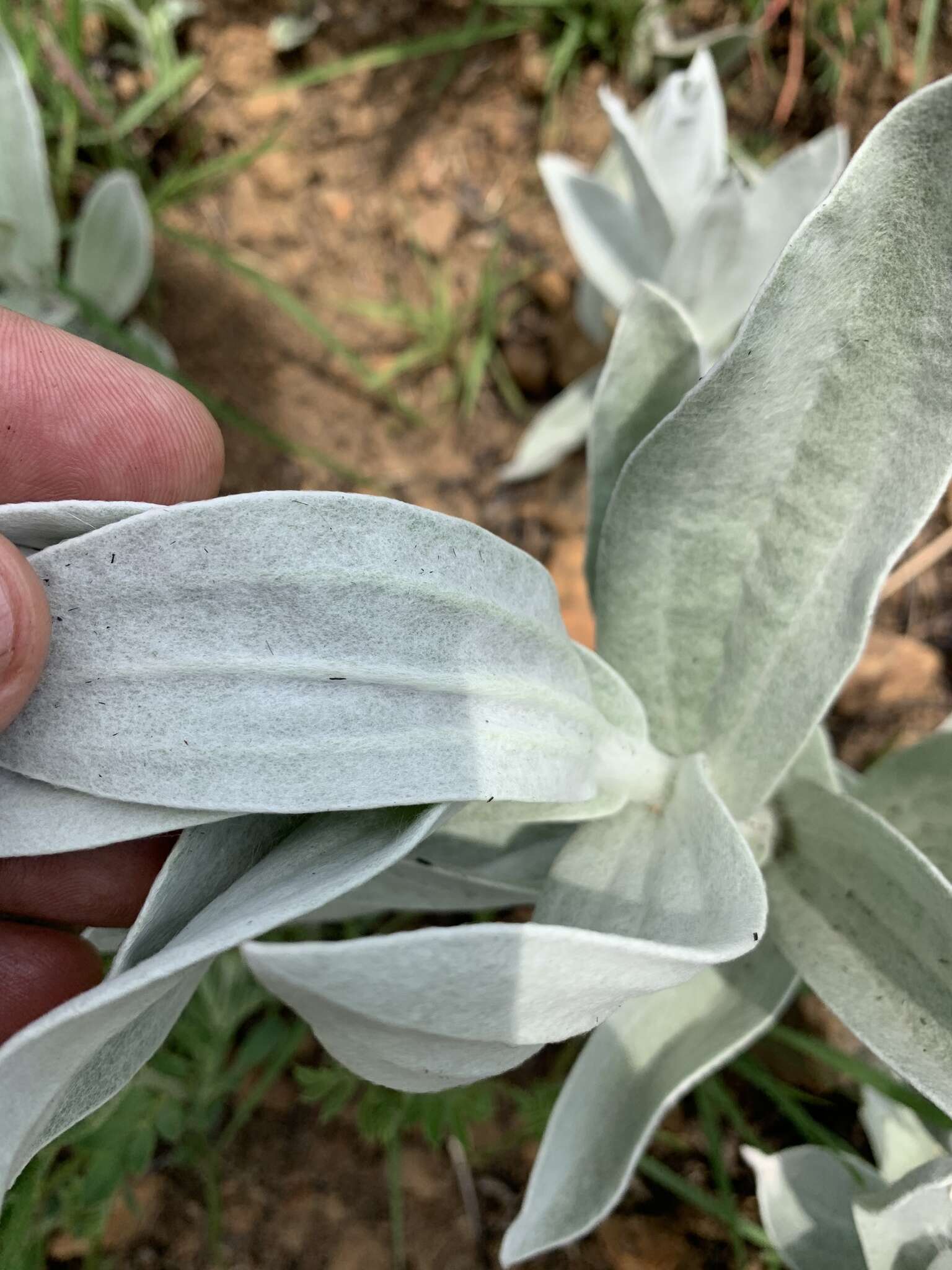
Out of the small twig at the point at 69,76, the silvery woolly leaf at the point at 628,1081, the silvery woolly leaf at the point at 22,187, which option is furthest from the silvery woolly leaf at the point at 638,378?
the small twig at the point at 69,76

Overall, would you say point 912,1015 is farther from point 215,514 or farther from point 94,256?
point 94,256

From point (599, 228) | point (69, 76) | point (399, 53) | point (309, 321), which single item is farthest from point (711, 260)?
point (69, 76)

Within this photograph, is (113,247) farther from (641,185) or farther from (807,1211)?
(807,1211)

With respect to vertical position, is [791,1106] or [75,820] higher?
[75,820]

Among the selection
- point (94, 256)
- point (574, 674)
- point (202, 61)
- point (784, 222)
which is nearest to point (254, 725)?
point (574, 674)

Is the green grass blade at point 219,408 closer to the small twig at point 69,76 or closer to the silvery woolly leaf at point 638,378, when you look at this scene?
the small twig at point 69,76

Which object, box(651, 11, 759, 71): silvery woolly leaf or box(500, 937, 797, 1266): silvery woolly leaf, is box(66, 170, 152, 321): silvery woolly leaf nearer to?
box(651, 11, 759, 71): silvery woolly leaf
